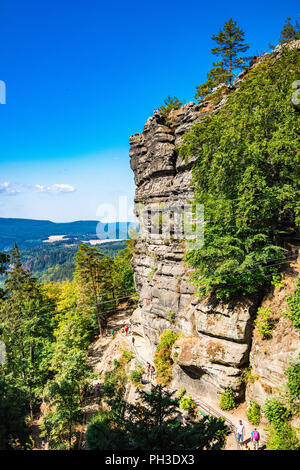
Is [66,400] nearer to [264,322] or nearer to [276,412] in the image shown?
[276,412]

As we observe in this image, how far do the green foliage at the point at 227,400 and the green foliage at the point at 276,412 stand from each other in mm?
2272

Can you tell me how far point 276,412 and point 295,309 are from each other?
4581 mm

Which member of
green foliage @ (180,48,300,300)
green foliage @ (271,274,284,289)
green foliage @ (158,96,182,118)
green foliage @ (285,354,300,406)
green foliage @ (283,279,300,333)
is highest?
green foliage @ (158,96,182,118)

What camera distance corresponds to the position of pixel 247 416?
1130 cm

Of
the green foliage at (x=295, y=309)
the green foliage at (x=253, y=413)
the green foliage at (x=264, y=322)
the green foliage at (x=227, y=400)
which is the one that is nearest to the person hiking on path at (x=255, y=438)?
the green foliage at (x=253, y=413)

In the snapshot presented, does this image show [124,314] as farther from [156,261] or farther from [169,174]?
[169,174]

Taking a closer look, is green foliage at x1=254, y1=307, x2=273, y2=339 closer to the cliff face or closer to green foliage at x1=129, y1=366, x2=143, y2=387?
the cliff face

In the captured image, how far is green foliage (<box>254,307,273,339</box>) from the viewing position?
38.4 ft

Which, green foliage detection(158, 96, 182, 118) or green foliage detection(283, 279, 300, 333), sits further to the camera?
green foliage detection(158, 96, 182, 118)

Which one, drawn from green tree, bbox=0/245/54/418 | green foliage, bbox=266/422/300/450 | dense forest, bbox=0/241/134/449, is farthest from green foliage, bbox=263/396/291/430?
green tree, bbox=0/245/54/418

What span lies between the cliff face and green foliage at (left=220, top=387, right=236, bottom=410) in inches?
11.0

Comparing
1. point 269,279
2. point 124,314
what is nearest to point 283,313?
point 269,279

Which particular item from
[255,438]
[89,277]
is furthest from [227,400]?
[89,277]

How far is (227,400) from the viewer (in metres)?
12.1
